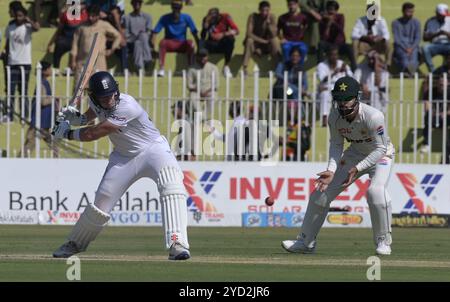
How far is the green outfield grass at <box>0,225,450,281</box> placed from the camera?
1070 centimetres

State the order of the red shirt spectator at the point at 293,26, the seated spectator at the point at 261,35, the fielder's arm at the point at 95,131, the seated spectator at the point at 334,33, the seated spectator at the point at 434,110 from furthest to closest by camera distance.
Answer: the seated spectator at the point at 261,35 < the red shirt spectator at the point at 293,26 < the seated spectator at the point at 334,33 < the seated spectator at the point at 434,110 < the fielder's arm at the point at 95,131

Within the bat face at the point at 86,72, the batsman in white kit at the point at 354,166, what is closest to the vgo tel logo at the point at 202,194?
the batsman in white kit at the point at 354,166

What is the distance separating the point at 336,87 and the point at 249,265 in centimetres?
219

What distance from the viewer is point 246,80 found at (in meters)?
21.3

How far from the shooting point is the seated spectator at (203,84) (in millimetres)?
20359

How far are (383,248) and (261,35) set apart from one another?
34.0 ft

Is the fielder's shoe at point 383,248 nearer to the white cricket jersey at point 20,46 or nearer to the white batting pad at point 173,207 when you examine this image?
the white batting pad at point 173,207

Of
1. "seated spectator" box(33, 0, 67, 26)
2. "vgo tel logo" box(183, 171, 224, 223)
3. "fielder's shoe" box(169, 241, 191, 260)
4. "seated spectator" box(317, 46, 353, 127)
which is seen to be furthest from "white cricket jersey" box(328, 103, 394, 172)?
"seated spectator" box(33, 0, 67, 26)

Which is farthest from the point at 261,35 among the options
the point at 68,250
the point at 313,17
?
the point at 68,250

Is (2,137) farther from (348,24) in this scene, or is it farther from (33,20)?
(348,24)

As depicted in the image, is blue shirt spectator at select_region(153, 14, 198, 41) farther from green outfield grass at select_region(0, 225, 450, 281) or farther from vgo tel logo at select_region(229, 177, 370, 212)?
green outfield grass at select_region(0, 225, 450, 281)

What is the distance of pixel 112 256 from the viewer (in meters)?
12.7

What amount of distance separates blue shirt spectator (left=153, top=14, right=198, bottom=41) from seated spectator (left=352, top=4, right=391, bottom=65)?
2.91 metres

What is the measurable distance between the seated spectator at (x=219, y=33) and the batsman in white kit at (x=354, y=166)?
9.88m
